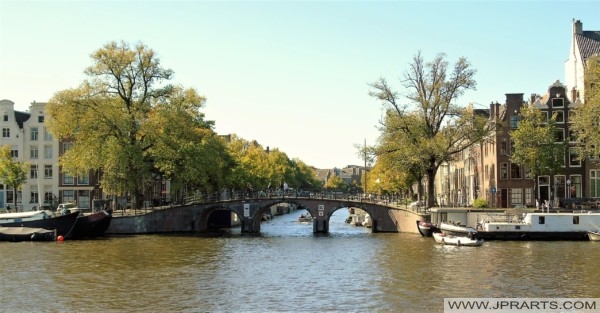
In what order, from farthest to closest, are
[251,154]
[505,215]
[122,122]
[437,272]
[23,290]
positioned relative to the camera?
[251,154] → [122,122] → [505,215] → [437,272] → [23,290]

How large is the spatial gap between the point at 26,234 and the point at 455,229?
122 feet

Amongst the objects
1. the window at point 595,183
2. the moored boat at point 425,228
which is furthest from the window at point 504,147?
the moored boat at point 425,228

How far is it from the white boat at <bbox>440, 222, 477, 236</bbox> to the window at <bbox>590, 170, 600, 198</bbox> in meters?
22.4

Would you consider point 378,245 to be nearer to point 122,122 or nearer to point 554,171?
point 554,171

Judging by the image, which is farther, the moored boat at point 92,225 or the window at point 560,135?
the window at point 560,135

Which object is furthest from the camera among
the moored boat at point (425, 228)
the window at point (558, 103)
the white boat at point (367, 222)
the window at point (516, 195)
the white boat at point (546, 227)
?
the white boat at point (367, 222)

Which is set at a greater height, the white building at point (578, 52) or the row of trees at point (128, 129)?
the white building at point (578, 52)

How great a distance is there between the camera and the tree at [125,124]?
235 feet

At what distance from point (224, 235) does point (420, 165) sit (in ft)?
68.8

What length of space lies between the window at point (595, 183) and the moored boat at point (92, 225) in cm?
4976

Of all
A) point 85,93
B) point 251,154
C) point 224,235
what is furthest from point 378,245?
point 251,154

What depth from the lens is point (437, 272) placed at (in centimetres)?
4266

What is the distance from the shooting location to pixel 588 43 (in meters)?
84.3

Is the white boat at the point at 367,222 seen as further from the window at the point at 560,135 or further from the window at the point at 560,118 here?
the window at the point at 560,118
